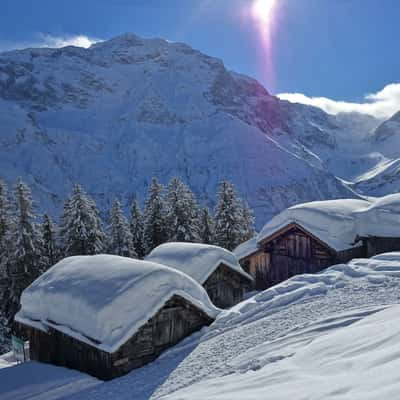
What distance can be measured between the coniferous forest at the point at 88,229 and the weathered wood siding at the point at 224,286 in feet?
43.1

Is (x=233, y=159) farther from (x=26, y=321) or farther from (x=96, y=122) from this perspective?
(x=26, y=321)

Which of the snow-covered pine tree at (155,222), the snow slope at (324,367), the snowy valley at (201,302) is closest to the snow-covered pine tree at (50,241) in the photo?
the snowy valley at (201,302)

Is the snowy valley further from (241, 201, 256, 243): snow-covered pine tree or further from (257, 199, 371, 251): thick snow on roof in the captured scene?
(241, 201, 256, 243): snow-covered pine tree

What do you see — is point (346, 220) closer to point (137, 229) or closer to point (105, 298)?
point (105, 298)

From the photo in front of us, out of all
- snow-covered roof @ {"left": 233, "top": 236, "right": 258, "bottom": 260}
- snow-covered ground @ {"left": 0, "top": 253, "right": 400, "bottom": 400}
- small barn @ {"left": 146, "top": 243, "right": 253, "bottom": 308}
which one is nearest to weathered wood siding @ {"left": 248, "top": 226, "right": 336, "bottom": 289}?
snow-covered roof @ {"left": 233, "top": 236, "right": 258, "bottom": 260}

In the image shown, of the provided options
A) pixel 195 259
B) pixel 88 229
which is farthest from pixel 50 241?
pixel 195 259

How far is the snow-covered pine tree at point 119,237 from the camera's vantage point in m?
30.8

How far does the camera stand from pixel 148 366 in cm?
1030

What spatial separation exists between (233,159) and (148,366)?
15249 centimetres

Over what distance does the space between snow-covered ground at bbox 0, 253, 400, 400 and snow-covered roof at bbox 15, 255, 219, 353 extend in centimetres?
114

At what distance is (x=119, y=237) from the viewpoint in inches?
1224

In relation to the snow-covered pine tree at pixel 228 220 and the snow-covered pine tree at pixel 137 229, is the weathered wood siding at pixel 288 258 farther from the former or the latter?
the snow-covered pine tree at pixel 137 229

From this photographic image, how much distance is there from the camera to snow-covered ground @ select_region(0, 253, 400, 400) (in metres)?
4.63

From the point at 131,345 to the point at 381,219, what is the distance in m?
12.8
